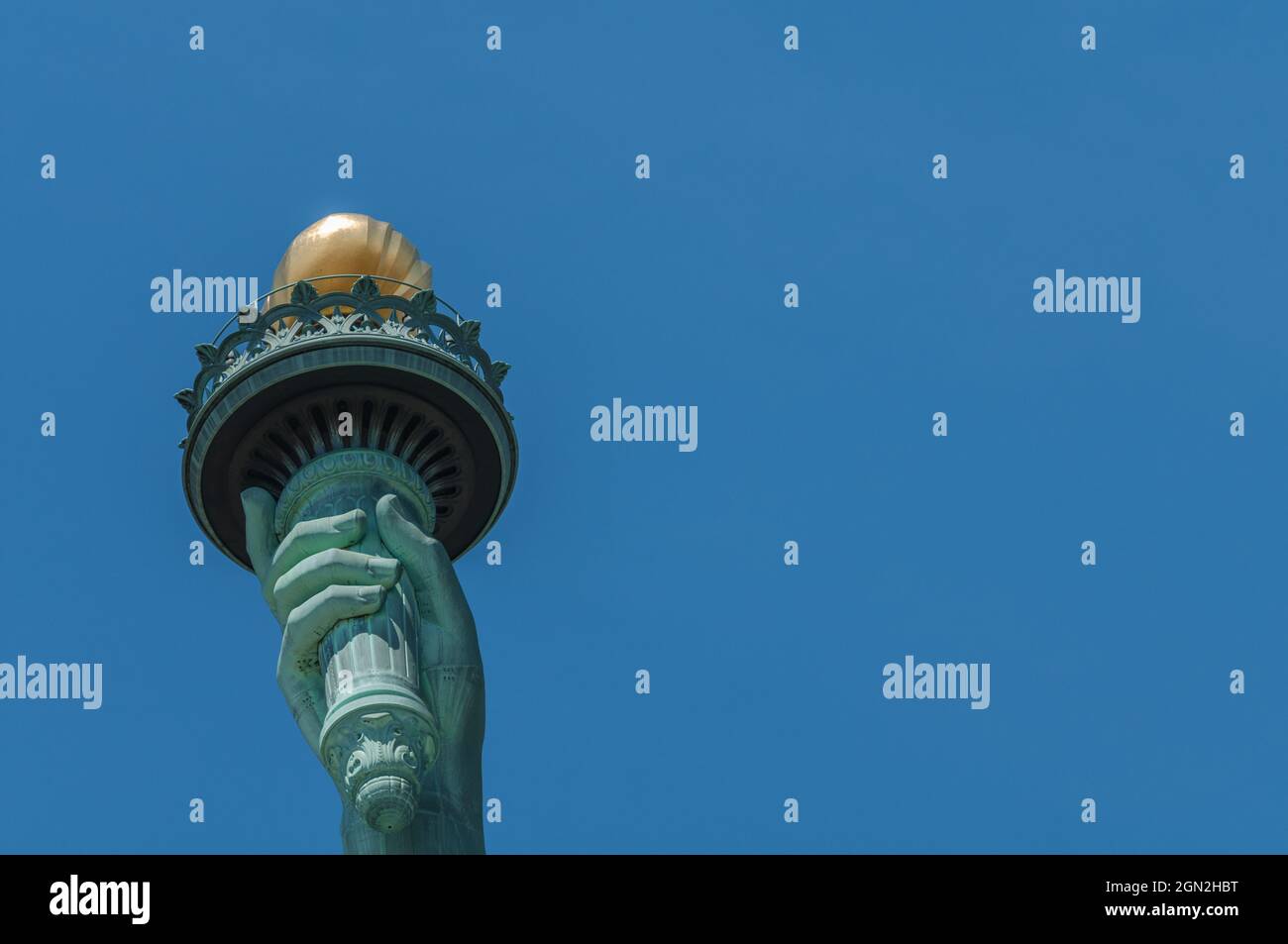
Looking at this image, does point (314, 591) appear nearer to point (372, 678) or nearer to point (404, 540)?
point (404, 540)

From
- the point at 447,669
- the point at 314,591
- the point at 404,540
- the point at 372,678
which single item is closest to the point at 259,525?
the point at 314,591

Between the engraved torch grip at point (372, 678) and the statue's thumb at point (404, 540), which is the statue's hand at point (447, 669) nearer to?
the statue's thumb at point (404, 540)

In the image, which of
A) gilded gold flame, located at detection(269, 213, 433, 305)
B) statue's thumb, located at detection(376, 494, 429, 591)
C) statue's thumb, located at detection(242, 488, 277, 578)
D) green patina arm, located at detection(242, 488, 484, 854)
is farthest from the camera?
gilded gold flame, located at detection(269, 213, 433, 305)

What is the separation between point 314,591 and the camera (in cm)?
4438

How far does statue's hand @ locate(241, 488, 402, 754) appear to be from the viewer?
4375 cm

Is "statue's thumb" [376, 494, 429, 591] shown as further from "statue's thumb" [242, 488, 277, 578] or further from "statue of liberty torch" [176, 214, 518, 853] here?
"statue's thumb" [242, 488, 277, 578]

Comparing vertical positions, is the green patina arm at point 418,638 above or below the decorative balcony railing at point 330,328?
below

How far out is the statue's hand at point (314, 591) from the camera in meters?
43.8

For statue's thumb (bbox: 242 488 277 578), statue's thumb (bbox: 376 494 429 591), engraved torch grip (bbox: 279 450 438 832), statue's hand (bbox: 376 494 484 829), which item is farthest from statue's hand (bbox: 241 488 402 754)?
statue's thumb (bbox: 242 488 277 578)

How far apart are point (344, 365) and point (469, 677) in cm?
681

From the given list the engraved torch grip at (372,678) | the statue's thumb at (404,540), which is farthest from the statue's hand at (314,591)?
the statue's thumb at (404,540)
